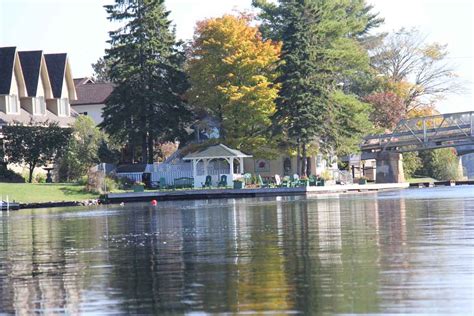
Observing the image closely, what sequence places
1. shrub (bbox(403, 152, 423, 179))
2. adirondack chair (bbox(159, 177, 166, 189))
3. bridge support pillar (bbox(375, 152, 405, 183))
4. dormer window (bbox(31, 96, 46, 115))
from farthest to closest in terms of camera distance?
shrub (bbox(403, 152, 423, 179)) → bridge support pillar (bbox(375, 152, 405, 183)) → dormer window (bbox(31, 96, 46, 115)) → adirondack chair (bbox(159, 177, 166, 189))

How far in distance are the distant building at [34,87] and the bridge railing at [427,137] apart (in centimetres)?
2652

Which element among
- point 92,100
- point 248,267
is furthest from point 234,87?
point 248,267

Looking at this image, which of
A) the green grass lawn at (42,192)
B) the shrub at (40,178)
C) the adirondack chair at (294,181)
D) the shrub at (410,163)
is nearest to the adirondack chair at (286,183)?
the adirondack chair at (294,181)

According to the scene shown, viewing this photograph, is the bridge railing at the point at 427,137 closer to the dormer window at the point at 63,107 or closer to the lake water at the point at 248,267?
the dormer window at the point at 63,107

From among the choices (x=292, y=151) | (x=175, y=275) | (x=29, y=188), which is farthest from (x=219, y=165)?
(x=175, y=275)

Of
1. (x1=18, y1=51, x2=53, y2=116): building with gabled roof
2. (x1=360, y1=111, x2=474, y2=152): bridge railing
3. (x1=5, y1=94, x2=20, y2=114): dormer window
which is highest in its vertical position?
(x1=18, y1=51, x2=53, y2=116): building with gabled roof

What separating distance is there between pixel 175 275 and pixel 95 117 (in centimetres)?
9042

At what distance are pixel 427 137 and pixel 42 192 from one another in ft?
128

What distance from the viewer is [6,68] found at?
85125 mm

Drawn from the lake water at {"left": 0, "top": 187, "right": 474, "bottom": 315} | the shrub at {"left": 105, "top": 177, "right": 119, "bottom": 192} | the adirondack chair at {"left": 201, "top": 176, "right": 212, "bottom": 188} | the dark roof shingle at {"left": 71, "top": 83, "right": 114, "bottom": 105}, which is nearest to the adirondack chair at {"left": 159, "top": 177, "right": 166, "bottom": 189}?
the adirondack chair at {"left": 201, "top": 176, "right": 212, "bottom": 188}

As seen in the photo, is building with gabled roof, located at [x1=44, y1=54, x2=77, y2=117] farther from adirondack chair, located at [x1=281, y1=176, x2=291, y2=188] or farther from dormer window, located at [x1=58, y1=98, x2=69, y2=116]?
adirondack chair, located at [x1=281, y1=176, x2=291, y2=188]

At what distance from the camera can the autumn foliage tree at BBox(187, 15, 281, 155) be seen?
84875 mm

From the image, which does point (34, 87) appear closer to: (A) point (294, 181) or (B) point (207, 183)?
(B) point (207, 183)

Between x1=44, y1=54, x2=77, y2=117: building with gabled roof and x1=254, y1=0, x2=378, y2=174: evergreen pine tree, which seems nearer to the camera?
x1=254, y1=0, x2=378, y2=174: evergreen pine tree
